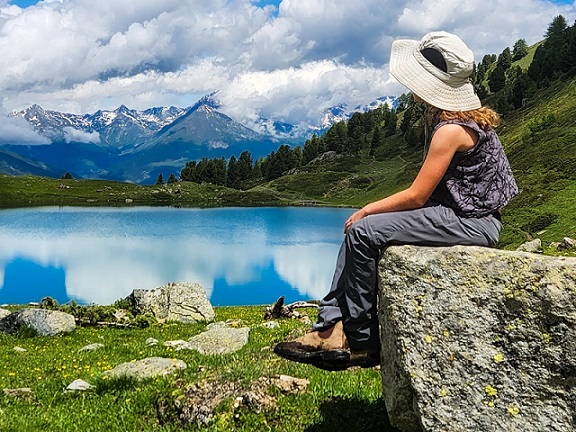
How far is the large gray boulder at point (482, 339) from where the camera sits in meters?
5.31

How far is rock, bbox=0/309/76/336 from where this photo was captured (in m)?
19.2

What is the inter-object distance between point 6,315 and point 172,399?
50.6 feet

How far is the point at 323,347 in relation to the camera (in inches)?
253

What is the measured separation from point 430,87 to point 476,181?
1.22 m

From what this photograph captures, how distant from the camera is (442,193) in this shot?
6352 millimetres

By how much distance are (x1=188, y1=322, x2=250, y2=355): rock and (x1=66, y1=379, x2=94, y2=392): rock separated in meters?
3.31

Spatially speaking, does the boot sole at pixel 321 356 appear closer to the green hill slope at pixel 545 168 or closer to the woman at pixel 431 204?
the woman at pixel 431 204

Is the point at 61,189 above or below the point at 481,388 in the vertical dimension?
below

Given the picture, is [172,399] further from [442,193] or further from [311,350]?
[442,193]

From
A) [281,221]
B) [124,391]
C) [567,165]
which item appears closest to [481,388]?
[124,391]

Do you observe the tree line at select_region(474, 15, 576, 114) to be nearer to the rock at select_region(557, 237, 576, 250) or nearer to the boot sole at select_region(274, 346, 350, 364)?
the rock at select_region(557, 237, 576, 250)

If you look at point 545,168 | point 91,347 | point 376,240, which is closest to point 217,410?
point 376,240

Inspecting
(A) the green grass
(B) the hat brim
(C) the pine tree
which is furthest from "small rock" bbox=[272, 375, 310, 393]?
(C) the pine tree

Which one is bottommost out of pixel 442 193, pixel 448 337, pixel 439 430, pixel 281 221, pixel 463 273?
pixel 281 221
